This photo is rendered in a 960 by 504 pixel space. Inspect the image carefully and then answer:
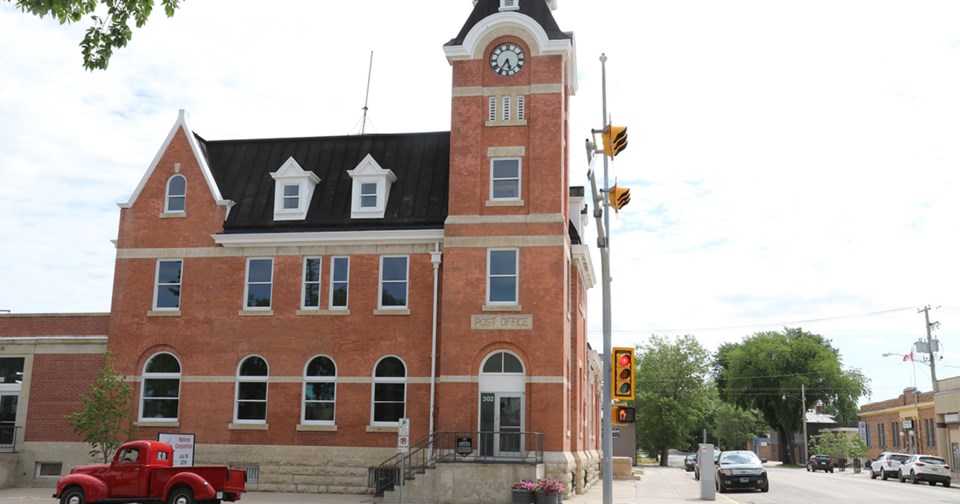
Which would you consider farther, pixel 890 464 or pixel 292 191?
pixel 890 464

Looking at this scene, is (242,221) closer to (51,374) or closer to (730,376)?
(51,374)

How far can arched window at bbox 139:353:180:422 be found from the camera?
30984 millimetres

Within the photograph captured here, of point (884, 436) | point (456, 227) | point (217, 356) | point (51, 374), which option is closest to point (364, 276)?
point (456, 227)

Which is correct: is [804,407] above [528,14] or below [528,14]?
below

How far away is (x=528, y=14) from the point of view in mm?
31156

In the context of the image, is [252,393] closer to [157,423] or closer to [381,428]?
[157,423]

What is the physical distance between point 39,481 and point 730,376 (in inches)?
2825

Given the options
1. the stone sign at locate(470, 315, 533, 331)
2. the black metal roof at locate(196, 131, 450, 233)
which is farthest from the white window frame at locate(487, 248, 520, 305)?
the black metal roof at locate(196, 131, 450, 233)

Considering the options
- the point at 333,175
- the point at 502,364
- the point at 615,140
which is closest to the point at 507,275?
the point at 502,364

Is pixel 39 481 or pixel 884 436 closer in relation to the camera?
pixel 39 481

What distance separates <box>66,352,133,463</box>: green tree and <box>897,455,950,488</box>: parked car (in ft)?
128

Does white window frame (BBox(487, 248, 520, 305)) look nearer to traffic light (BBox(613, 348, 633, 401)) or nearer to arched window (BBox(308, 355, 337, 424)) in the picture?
arched window (BBox(308, 355, 337, 424))

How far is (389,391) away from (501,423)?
423cm

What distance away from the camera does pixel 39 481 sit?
31.2 meters
